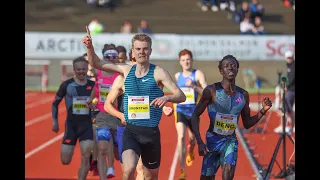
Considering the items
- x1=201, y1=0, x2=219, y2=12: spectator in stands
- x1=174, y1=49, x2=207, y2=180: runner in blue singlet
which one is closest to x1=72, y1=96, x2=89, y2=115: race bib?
x1=174, y1=49, x2=207, y2=180: runner in blue singlet

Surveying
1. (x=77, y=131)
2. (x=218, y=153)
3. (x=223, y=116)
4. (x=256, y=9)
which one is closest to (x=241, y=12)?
(x=256, y=9)

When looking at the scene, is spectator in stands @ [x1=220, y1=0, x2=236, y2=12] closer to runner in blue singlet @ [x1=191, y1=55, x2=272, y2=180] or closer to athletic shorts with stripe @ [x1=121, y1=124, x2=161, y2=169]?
runner in blue singlet @ [x1=191, y1=55, x2=272, y2=180]

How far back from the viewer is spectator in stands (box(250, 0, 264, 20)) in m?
31.3

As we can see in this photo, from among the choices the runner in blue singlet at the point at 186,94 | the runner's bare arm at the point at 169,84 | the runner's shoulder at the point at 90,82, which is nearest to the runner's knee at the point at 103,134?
the runner's shoulder at the point at 90,82

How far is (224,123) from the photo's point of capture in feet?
26.3

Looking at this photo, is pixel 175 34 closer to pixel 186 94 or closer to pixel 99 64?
pixel 186 94

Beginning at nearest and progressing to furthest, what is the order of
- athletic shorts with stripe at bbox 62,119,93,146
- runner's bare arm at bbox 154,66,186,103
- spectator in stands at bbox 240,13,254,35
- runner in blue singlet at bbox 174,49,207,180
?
1. runner's bare arm at bbox 154,66,186,103
2. athletic shorts with stripe at bbox 62,119,93,146
3. runner in blue singlet at bbox 174,49,207,180
4. spectator in stands at bbox 240,13,254,35

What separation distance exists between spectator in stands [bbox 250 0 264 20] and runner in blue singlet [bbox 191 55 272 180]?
23.6m

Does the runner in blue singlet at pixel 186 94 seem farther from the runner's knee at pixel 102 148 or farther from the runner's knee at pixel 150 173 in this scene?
the runner's knee at pixel 150 173

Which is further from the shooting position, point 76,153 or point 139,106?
point 76,153

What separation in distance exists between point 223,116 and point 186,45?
66.5 ft
